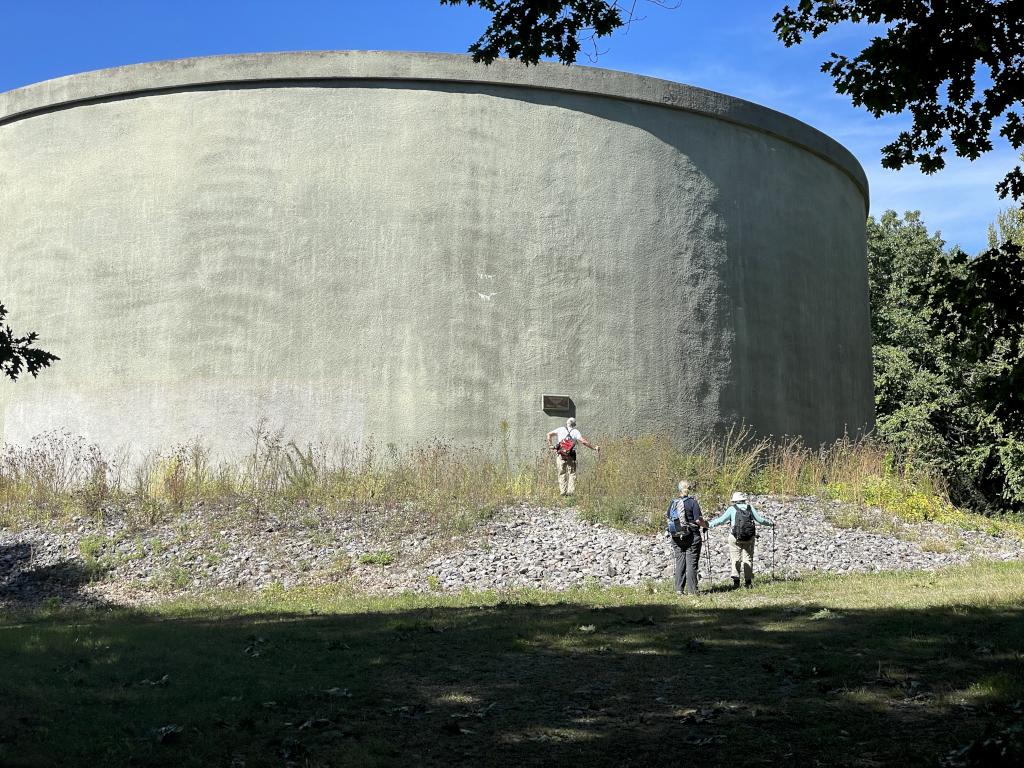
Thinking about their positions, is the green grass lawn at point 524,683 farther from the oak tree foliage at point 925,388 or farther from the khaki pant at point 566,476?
the oak tree foliage at point 925,388

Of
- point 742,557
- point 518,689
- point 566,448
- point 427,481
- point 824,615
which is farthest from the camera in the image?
point 566,448

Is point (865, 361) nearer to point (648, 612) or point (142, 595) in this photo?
point (648, 612)

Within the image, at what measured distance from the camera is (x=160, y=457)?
16344 millimetres

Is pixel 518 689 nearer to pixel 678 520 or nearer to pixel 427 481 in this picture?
pixel 678 520

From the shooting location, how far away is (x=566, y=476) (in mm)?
15648

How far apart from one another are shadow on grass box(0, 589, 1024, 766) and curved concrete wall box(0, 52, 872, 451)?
7.36 metres

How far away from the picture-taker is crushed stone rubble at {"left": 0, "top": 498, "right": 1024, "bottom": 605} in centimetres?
1210

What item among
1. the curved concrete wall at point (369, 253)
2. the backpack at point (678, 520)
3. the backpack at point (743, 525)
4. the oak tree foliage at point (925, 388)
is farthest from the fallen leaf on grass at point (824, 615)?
the oak tree foliage at point (925, 388)

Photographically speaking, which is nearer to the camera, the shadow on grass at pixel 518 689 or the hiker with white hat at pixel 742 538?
the shadow on grass at pixel 518 689

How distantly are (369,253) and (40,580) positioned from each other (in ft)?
22.8

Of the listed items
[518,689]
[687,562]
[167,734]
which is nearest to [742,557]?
[687,562]

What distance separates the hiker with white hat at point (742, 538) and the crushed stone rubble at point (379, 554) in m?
0.51

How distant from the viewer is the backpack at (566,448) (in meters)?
15.5

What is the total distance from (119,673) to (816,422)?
14877mm
